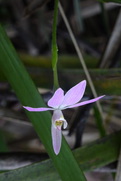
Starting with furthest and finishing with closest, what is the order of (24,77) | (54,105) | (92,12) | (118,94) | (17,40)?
(17,40) < (92,12) < (118,94) < (24,77) < (54,105)

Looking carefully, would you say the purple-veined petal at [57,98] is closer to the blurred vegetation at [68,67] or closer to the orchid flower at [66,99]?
the orchid flower at [66,99]

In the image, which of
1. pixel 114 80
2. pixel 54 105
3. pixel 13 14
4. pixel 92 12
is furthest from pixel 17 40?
pixel 54 105

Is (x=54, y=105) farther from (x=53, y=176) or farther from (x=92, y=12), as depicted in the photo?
(x=92, y=12)

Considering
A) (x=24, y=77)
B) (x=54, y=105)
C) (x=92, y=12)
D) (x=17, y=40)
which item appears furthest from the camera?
(x=17, y=40)

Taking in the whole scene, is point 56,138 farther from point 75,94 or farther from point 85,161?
point 85,161

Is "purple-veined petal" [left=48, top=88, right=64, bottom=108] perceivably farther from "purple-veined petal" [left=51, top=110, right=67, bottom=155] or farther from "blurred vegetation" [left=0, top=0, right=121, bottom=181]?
"blurred vegetation" [left=0, top=0, right=121, bottom=181]

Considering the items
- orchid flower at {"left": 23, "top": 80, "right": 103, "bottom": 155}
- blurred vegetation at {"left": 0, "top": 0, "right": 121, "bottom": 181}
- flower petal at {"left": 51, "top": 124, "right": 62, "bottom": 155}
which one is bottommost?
blurred vegetation at {"left": 0, "top": 0, "right": 121, "bottom": 181}

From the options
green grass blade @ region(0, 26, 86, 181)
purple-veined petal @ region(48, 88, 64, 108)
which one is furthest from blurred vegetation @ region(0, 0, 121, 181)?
purple-veined petal @ region(48, 88, 64, 108)
